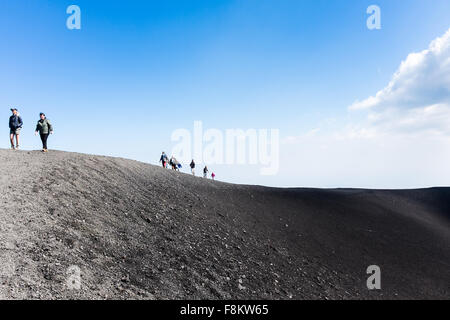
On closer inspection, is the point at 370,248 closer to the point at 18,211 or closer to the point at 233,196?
the point at 233,196

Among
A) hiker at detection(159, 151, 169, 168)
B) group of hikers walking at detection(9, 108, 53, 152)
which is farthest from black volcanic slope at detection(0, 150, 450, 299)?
hiker at detection(159, 151, 169, 168)

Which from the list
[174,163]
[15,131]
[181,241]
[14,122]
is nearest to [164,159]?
[174,163]

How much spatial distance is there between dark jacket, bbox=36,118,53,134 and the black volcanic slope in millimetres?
1498

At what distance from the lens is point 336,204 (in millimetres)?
25188

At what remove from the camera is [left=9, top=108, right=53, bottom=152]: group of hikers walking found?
1609cm

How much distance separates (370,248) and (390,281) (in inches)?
132

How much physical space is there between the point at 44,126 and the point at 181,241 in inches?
448

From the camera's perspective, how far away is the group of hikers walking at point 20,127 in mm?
16094

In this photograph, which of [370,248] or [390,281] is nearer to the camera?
[390,281]

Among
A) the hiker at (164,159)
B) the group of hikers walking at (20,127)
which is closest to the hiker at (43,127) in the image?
the group of hikers walking at (20,127)

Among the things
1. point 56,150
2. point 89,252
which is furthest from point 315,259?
point 56,150

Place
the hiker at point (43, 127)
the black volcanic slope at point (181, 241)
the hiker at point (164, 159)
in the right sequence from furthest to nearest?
1. the hiker at point (164, 159)
2. the hiker at point (43, 127)
3. the black volcanic slope at point (181, 241)

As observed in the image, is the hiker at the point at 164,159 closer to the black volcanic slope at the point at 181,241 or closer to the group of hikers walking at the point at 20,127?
the black volcanic slope at the point at 181,241
